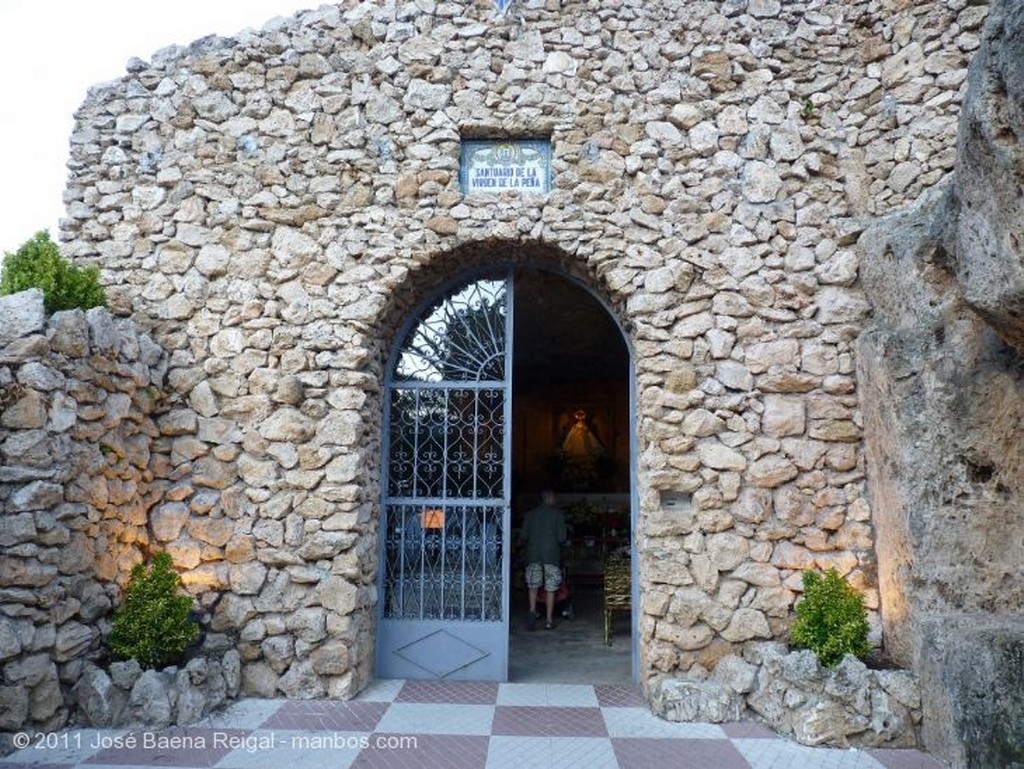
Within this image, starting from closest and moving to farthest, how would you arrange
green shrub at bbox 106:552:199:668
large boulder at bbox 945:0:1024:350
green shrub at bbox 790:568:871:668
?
large boulder at bbox 945:0:1024:350 → green shrub at bbox 790:568:871:668 → green shrub at bbox 106:552:199:668

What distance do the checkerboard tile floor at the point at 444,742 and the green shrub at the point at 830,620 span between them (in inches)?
23.2

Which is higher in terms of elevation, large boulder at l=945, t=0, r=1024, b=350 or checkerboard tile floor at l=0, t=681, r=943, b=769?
large boulder at l=945, t=0, r=1024, b=350

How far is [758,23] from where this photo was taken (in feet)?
17.2

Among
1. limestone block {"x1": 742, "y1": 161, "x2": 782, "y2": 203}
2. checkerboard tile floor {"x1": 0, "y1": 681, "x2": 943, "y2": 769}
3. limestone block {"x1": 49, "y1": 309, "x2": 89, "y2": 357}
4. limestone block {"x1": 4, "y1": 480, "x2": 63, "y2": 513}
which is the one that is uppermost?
limestone block {"x1": 742, "y1": 161, "x2": 782, "y2": 203}

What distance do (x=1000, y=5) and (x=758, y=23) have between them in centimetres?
277

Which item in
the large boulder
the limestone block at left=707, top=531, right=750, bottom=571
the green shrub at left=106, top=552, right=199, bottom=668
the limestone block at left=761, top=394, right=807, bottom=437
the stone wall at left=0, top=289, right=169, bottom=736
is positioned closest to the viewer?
the large boulder

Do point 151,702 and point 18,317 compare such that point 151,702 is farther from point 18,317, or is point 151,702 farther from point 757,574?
point 757,574

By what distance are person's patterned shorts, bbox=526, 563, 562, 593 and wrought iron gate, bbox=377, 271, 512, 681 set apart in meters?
1.75

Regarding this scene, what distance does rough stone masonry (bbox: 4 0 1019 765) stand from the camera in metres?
4.73

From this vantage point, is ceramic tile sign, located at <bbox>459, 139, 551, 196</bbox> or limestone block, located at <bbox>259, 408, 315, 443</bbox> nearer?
limestone block, located at <bbox>259, 408, 315, 443</bbox>

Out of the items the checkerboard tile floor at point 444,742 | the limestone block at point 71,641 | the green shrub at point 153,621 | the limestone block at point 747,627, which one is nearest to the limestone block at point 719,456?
the limestone block at point 747,627

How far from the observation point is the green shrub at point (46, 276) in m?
4.38

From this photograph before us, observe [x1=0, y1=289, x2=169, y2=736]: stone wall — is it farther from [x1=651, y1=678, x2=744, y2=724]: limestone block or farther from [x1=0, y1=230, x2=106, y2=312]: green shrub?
[x1=651, y1=678, x2=744, y2=724]: limestone block

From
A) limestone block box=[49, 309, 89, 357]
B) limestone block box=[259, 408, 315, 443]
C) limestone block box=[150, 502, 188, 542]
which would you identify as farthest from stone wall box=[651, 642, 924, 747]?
limestone block box=[49, 309, 89, 357]
